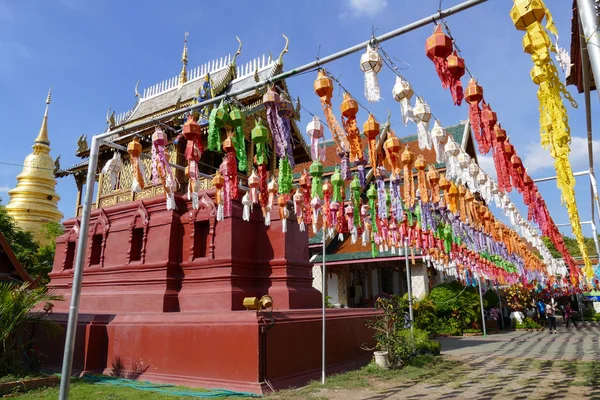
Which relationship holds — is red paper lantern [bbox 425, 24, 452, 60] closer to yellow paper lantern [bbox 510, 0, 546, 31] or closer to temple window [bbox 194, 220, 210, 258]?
yellow paper lantern [bbox 510, 0, 546, 31]

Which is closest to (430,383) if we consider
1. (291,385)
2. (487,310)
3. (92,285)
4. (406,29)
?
(291,385)

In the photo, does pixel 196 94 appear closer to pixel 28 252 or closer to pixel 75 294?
pixel 75 294

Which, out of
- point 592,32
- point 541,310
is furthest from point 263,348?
point 541,310

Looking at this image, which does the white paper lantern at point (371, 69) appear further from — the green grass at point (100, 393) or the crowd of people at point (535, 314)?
the crowd of people at point (535, 314)

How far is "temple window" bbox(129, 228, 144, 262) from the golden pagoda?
92.6 ft

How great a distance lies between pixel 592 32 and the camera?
3555 mm

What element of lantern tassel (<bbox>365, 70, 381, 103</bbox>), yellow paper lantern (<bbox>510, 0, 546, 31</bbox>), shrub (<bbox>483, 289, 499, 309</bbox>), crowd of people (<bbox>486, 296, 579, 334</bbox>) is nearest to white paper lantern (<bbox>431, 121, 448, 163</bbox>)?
lantern tassel (<bbox>365, 70, 381, 103</bbox>)

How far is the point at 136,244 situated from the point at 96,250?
212cm

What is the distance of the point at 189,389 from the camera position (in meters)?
9.04

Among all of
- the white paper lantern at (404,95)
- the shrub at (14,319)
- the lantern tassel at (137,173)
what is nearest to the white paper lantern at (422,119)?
the white paper lantern at (404,95)

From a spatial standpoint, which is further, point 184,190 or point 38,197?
point 38,197

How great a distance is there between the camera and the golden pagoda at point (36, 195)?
37.4 m

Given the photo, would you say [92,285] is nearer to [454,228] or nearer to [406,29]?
[454,228]

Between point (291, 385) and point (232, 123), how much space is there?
19.2ft
